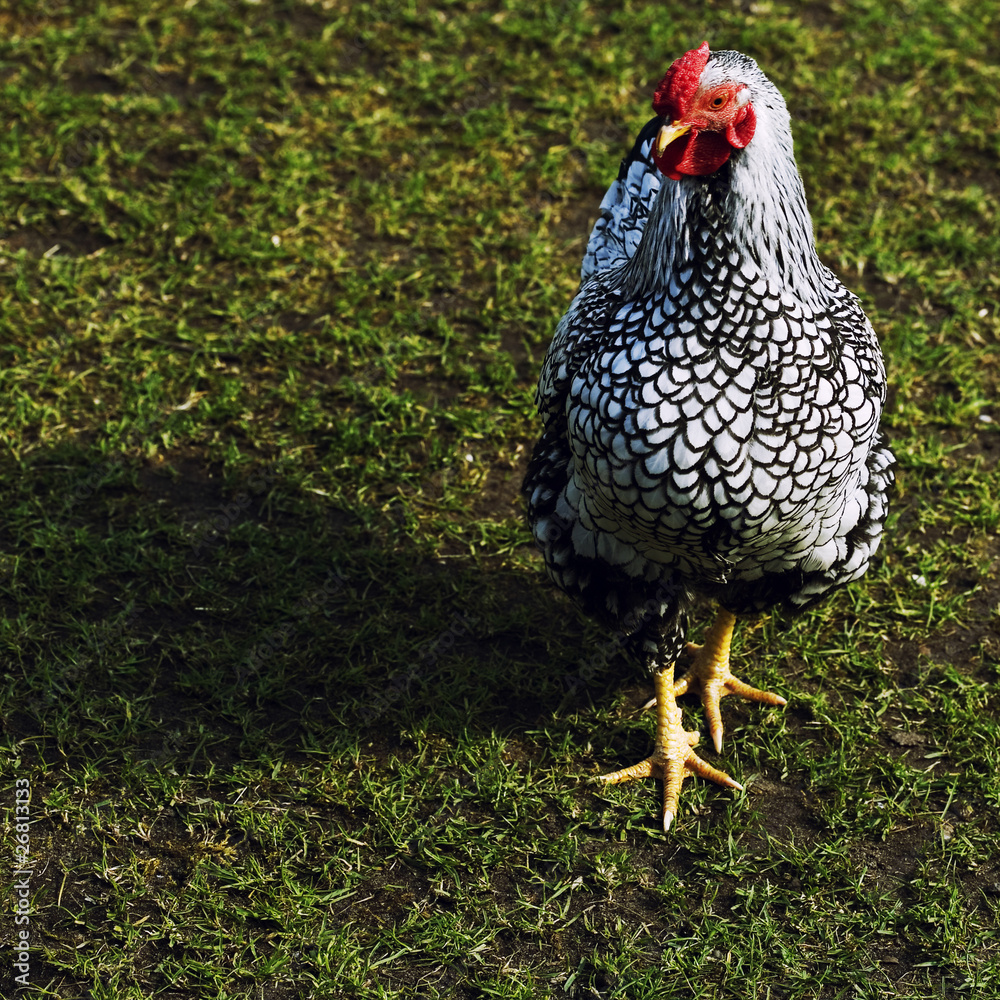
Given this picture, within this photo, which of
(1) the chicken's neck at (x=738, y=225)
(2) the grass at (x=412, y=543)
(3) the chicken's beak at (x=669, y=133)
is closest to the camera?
(3) the chicken's beak at (x=669, y=133)

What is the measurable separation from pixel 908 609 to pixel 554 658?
1.27m

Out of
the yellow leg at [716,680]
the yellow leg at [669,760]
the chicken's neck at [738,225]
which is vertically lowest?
the yellow leg at [669,760]

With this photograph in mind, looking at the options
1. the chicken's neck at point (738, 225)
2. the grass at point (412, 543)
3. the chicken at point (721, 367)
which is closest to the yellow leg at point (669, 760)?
the grass at point (412, 543)

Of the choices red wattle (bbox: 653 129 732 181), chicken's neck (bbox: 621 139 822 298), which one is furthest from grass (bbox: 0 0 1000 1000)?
red wattle (bbox: 653 129 732 181)

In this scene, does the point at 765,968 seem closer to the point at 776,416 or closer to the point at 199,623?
the point at 776,416

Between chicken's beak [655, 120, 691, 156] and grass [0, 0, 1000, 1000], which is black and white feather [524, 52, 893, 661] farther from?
grass [0, 0, 1000, 1000]

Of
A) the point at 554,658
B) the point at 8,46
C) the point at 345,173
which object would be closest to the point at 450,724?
the point at 554,658

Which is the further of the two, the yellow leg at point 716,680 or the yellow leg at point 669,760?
the yellow leg at point 716,680

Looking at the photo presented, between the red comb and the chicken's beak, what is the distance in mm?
27

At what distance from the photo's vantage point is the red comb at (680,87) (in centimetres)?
249

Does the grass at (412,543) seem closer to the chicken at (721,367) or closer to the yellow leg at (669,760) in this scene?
the yellow leg at (669,760)

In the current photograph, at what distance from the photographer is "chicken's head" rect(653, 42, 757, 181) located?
2.49 m

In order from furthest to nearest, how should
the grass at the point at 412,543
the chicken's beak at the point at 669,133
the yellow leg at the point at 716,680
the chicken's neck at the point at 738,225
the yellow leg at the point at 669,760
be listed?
the yellow leg at the point at 716,680 → the yellow leg at the point at 669,760 → the grass at the point at 412,543 → the chicken's neck at the point at 738,225 → the chicken's beak at the point at 669,133

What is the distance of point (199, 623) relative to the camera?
3.87 meters
